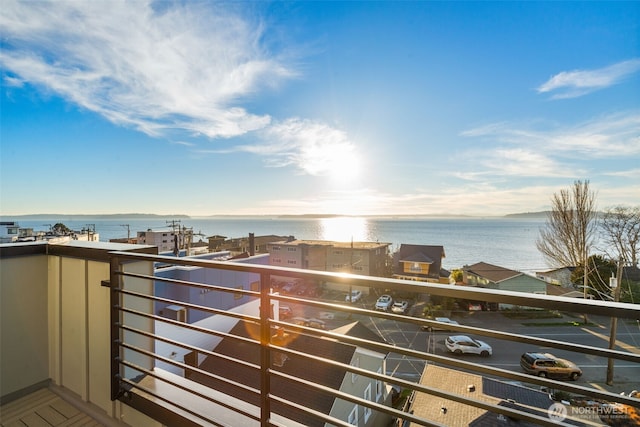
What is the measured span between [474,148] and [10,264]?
24233 millimetres

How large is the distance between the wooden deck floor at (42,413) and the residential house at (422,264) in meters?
20.2

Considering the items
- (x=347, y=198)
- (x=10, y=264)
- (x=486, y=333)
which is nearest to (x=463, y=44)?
(x=486, y=333)

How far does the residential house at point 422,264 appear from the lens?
20719 mm

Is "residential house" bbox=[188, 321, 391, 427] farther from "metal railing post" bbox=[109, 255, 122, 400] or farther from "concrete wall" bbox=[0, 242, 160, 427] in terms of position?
"metal railing post" bbox=[109, 255, 122, 400]

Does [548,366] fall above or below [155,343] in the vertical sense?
below

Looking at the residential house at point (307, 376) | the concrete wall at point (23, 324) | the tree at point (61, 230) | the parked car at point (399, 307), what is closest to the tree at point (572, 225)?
the parked car at point (399, 307)

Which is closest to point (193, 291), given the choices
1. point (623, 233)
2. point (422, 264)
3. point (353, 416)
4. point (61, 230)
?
point (353, 416)

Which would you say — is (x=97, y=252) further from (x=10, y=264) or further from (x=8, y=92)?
(x=8, y=92)

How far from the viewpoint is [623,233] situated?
420 inches

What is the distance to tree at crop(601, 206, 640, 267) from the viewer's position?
34.0 ft

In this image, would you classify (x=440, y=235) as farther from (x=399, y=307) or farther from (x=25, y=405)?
(x=25, y=405)

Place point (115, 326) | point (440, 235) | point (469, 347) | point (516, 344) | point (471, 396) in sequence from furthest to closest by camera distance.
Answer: point (440, 235), point (516, 344), point (469, 347), point (471, 396), point (115, 326)

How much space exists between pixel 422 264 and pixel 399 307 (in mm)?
5592

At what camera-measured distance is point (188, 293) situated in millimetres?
10508
